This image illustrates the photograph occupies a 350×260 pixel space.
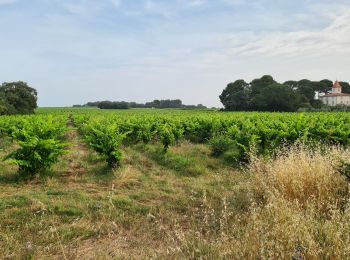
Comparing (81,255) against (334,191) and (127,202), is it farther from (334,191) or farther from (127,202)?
(334,191)

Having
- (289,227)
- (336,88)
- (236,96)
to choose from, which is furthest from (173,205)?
(336,88)

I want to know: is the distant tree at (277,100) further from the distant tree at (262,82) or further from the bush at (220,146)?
the bush at (220,146)

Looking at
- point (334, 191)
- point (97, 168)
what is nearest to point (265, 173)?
point (334, 191)

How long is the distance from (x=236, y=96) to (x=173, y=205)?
236 ft

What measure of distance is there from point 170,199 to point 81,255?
2.99 meters

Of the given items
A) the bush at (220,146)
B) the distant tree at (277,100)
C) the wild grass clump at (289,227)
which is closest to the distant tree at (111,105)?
the distant tree at (277,100)

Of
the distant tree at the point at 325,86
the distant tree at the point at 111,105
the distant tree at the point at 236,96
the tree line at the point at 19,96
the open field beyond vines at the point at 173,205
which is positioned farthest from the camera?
the distant tree at the point at 111,105

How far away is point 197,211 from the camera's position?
21.5 feet

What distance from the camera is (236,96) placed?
7712 centimetres

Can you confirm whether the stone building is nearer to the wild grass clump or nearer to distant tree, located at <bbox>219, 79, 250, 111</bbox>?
distant tree, located at <bbox>219, 79, 250, 111</bbox>

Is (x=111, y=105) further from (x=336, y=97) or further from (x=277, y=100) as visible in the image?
(x=336, y=97)

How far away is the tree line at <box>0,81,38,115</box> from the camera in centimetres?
6040

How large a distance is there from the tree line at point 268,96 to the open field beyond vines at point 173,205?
5665 centimetres

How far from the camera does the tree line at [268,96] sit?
67.7m
